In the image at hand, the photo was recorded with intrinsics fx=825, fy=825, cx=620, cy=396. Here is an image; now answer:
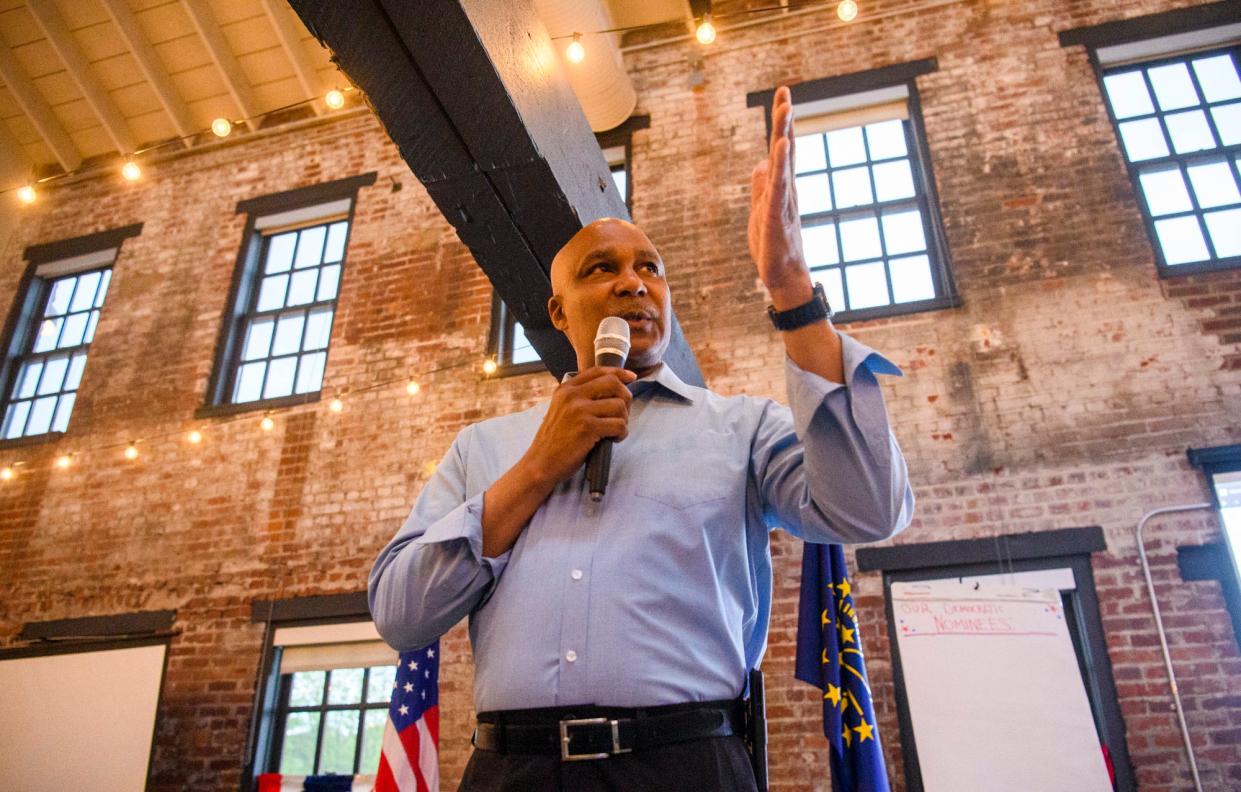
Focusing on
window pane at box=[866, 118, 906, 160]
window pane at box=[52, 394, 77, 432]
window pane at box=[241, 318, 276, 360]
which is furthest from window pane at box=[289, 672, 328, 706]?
window pane at box=[866, 118, 906, 160]

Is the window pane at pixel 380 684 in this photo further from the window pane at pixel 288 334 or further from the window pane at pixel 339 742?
the window pane at pixel 288 334

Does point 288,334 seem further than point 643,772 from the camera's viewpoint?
Yes

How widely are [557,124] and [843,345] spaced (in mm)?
1491

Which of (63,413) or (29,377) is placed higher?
(29,377)

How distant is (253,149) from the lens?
7285 mm

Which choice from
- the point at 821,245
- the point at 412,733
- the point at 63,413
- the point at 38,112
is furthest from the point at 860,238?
the point at 38,112

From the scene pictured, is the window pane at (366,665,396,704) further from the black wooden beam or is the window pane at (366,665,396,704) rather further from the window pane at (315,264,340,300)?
the black wooden beam

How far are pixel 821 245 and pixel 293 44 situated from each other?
15.0 ft

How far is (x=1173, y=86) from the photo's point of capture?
5.32m

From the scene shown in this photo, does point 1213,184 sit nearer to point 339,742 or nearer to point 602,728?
point 602,728

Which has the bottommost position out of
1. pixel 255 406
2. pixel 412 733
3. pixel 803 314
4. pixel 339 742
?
pixel 412 733

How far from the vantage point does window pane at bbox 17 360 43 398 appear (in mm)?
6949

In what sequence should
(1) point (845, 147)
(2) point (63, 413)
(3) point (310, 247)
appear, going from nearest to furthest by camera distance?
(1) point (845, 147)
(2) point (63, 413)
(3) point (310, 247)

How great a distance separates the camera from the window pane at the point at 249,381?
629cm
